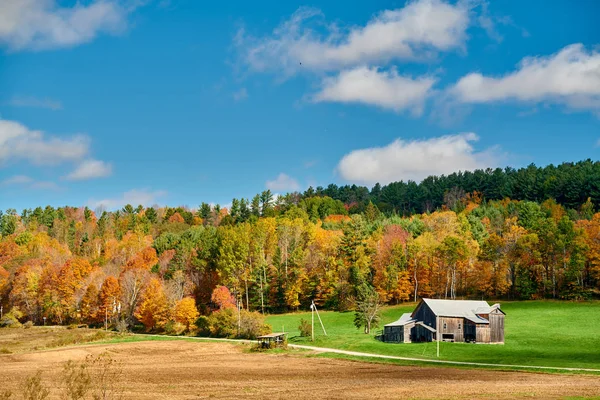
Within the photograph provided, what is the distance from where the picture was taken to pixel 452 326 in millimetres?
73250

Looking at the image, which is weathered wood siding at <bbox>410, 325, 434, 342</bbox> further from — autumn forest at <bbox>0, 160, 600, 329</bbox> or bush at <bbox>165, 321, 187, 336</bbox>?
bush at <bbox>165, 321, 187, 336</bbox>

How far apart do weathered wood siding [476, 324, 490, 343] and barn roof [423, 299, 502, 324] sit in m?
0.57

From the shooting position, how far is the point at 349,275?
110m

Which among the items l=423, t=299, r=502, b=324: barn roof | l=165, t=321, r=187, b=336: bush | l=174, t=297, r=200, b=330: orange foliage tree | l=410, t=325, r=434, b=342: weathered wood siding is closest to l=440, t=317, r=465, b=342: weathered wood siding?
l=423, t=299, r=502, b=324: barn roof

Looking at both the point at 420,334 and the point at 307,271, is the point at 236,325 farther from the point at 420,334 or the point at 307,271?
the point at 307,271

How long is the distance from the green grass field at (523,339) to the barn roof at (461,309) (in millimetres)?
4135

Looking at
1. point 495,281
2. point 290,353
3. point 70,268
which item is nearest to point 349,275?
point 495,281

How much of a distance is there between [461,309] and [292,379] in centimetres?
3792

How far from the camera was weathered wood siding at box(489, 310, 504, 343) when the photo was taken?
232 feet

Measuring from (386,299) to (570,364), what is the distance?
180 ft

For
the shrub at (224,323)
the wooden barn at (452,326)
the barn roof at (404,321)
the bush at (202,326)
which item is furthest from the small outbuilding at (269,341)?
the bush at (202,326)

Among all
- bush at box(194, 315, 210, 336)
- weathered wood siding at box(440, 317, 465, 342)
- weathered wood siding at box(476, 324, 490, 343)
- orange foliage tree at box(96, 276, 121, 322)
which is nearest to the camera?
weathered wood siding at box(476, 324, 490, 343)

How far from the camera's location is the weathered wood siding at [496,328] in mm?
70688

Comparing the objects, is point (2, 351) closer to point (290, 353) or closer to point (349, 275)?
point (290, 353)
